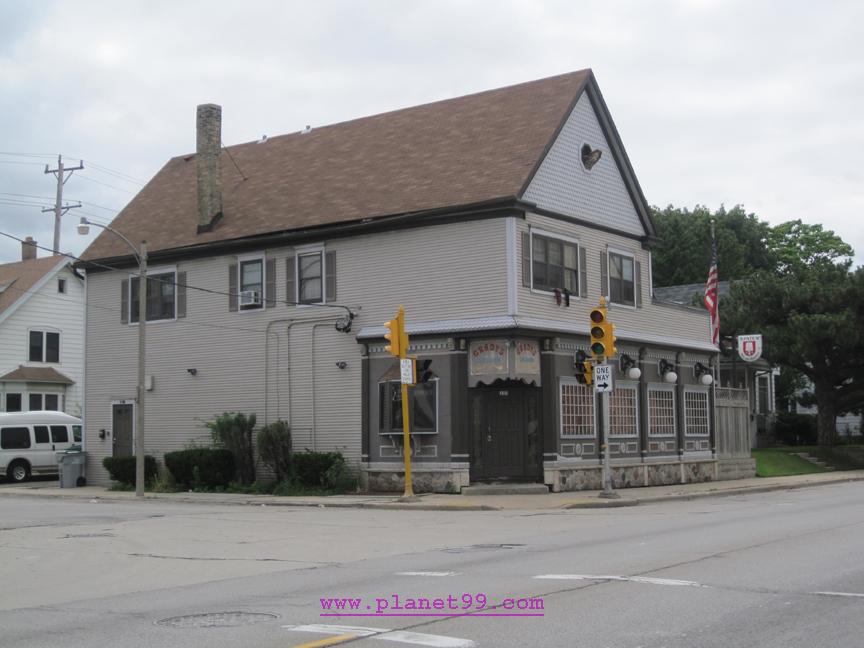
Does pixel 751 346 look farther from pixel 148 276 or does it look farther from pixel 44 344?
pixel 44 344

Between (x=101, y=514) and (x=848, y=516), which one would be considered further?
(x=101, y=514)

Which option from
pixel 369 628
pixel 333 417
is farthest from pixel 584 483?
pixel 369 628

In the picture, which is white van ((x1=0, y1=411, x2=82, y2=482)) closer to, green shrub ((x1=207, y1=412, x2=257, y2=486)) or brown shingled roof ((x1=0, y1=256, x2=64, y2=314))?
brown shingled roof ((x1=0, y1=256, x2=64, y2=314))

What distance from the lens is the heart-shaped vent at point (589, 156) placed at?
29.2m

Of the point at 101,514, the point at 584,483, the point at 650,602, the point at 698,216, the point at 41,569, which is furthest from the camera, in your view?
the point at 698,216

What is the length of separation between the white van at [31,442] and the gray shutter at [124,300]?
24.3ft

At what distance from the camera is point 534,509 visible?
22.6 meters

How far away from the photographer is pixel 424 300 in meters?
27.0

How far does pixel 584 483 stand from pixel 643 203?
9.04m

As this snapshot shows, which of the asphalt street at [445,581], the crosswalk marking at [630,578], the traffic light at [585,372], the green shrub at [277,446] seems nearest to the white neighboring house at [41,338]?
the green shrub at [277,446]

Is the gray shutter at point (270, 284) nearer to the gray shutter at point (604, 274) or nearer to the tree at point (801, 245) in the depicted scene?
the gray shutter at point (604, 274)

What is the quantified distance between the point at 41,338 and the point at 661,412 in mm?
29701

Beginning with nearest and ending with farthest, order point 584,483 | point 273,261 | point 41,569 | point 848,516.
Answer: point 41,569 → point 848,516 → point 584,483 → point 273,261

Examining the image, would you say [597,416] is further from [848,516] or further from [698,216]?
[698,216]
